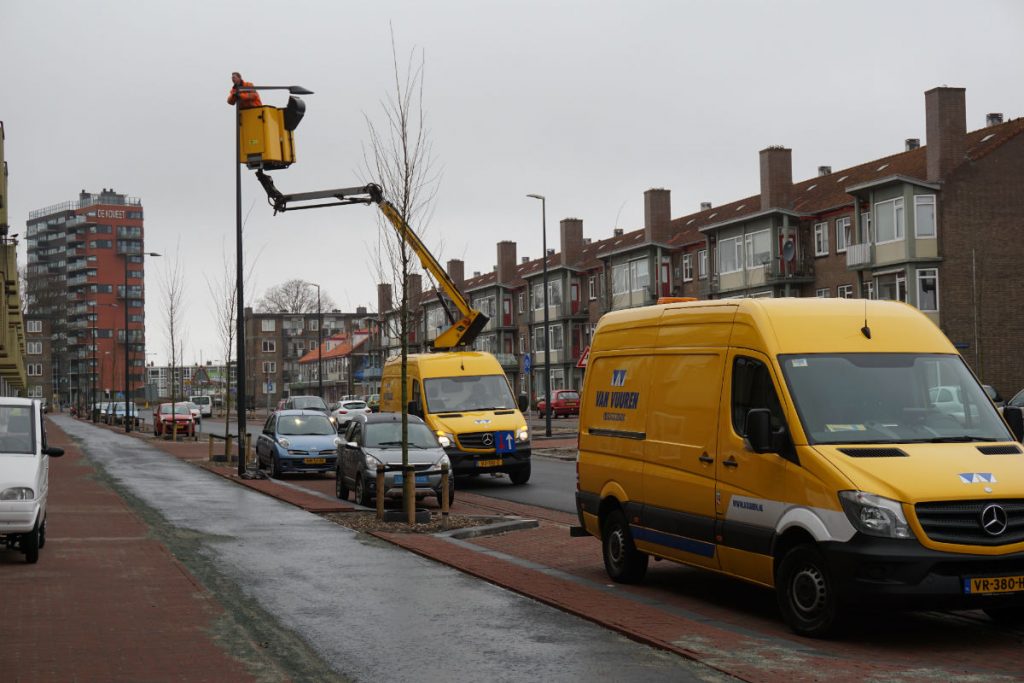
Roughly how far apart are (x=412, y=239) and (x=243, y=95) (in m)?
5.13

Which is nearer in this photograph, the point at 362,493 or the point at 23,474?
the point at 23,474

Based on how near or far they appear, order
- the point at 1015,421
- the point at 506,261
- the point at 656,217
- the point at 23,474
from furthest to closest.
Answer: the point at 506,261 < the point at 656,217 < the point at 23,474 < the point at 1015,421

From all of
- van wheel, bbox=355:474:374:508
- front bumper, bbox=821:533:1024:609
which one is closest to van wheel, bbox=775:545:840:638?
front bumper, bbox=821:533:1024:609

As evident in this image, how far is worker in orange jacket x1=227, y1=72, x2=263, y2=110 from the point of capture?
923 inches

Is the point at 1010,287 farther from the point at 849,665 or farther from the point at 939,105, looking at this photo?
the point at 849,665

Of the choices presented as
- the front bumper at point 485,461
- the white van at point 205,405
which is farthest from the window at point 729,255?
the white van at point 205,405

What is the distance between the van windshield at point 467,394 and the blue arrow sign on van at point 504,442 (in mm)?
887

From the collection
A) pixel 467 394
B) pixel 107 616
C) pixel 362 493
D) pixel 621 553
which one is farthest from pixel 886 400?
pixel 467 394

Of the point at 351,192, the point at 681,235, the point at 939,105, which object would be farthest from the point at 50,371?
the point at 351,192

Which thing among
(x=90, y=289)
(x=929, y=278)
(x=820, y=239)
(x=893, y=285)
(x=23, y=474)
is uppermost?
(x=90, y=289)

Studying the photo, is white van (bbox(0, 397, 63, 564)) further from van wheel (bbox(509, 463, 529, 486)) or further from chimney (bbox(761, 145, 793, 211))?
chimney (bbox(761, 145, 793, 211))

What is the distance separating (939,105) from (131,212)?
150 meters

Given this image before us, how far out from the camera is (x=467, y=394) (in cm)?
2470

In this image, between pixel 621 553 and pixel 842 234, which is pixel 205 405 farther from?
pixel 621 553
